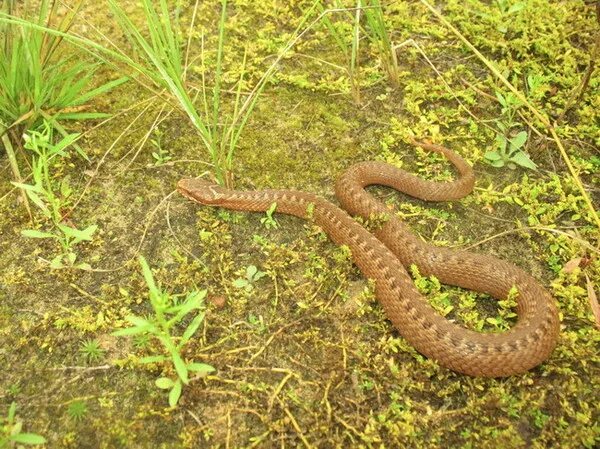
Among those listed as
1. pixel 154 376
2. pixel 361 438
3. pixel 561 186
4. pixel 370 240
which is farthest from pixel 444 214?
pixel 154 376

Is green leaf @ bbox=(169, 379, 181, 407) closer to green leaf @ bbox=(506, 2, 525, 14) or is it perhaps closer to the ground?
the ground

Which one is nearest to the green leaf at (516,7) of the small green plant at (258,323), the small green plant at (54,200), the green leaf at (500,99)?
the green leaf at (500,99)

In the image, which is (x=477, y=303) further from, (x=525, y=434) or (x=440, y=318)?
(x=525, y=434)

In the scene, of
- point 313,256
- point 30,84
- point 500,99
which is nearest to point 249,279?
point 313,256

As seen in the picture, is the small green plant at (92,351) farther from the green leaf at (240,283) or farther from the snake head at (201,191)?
the snake head at (201,191)

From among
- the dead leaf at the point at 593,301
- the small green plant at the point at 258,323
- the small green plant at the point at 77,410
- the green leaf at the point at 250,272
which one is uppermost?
the dead leaf at the point at 593,301

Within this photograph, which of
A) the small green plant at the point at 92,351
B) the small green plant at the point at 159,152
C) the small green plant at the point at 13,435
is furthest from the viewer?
the small green plant at the point at 159,152

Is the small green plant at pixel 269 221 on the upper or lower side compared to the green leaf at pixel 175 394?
upper
